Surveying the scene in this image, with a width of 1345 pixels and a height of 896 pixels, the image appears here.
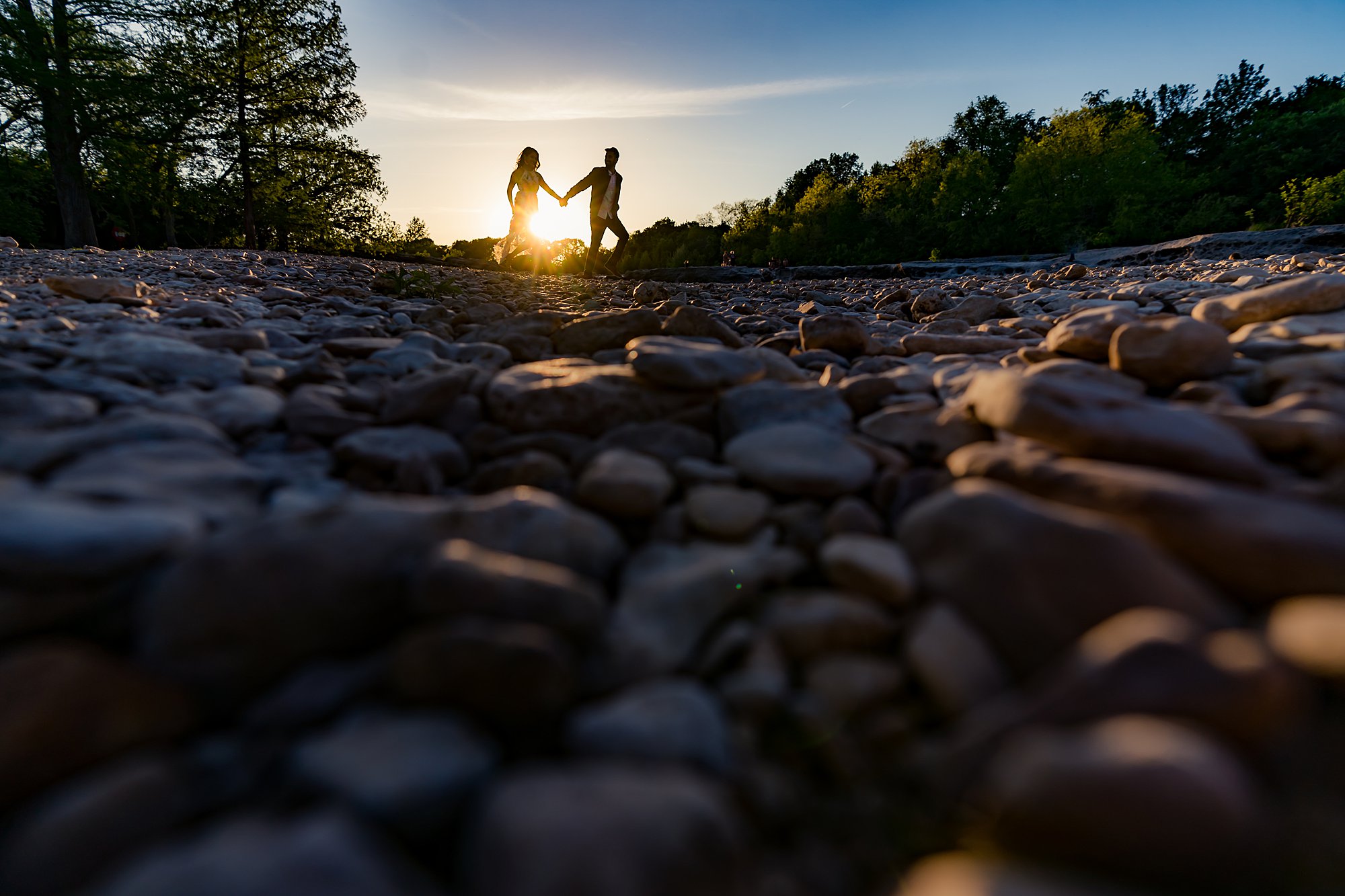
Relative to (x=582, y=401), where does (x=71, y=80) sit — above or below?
above

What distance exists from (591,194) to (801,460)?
10051 millimetres

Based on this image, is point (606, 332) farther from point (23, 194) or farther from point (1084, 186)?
point (23, 194)

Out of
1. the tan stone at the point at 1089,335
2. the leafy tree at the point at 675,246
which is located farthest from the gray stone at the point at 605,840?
the leafy tree at the point at 675,246

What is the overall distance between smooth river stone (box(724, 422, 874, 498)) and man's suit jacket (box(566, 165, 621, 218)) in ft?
31.8

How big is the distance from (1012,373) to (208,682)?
1.56m

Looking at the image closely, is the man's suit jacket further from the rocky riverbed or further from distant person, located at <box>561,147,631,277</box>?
the rocky riverbed

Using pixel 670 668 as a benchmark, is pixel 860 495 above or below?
above

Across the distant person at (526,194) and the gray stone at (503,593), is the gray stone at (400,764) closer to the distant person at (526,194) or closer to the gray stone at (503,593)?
the gray stone at (503,593)

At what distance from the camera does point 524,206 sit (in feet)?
35.4

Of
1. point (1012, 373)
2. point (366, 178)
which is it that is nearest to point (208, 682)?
point (1012, 373)

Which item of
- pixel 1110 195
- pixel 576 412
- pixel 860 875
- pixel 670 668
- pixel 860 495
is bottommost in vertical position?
pixel 860 875

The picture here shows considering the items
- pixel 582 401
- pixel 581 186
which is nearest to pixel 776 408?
pixel 582 401

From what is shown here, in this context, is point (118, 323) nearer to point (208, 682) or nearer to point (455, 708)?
point (208, 682)

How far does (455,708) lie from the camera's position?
Result: 0.73 metres
